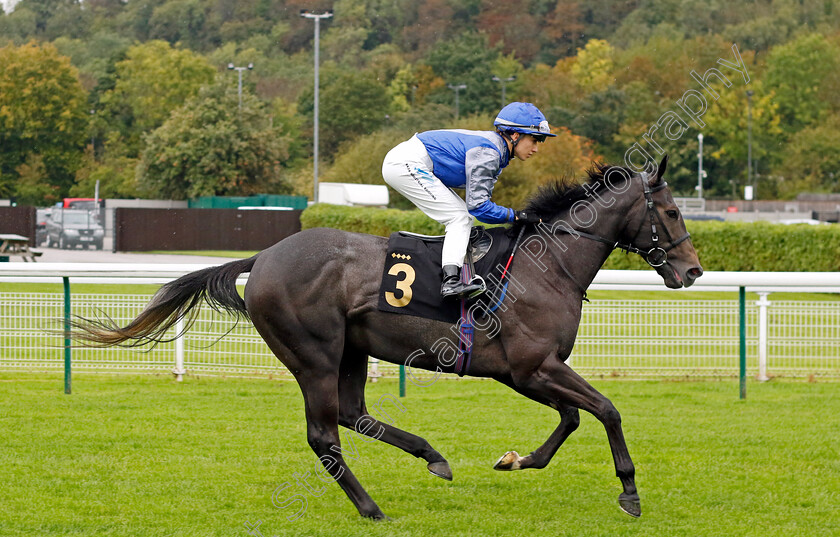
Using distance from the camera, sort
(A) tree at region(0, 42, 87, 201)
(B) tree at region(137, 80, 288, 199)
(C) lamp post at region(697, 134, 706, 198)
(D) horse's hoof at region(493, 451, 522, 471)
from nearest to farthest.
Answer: (D) horse's hoof at region(493, 451, 522, 471), (B) tree at region(137, 80, 288, 199), (A) tree at region(0, 42, 87, 201), (C) lamp post at region(697, 134, 706, 198)

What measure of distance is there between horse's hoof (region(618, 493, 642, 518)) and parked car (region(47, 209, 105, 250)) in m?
27.0

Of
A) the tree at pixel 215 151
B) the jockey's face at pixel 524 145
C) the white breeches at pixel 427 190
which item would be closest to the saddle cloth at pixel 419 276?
the white breeches at pixel 427 190

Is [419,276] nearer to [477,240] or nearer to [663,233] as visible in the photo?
[477,240]

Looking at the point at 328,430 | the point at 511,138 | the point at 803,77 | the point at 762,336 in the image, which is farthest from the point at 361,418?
the point at 803,77

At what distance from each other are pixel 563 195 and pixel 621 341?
360cm

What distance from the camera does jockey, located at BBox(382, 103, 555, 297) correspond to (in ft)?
15.0

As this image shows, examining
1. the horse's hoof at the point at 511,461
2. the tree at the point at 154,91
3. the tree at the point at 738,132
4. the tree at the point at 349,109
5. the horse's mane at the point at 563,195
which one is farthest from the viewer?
the tree at the point at 349,109

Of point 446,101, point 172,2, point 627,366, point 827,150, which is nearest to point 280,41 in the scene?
point 172,2

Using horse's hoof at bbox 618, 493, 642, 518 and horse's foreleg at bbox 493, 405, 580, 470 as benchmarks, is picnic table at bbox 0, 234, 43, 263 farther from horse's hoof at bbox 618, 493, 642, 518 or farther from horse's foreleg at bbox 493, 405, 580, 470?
horse's hoof at bbox 618, 493, 642, 518

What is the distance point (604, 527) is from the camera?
4.39 meters

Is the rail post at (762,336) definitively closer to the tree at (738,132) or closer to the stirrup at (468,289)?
the stirrup at (468,289)

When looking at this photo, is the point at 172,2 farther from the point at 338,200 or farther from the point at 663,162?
the point at 663,162

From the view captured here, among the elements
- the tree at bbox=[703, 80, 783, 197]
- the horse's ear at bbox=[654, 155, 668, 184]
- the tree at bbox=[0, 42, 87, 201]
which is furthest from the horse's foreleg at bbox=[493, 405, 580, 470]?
the tree at bbox=[703, 80, 783, 197]

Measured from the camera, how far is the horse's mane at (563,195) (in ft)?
16.1
